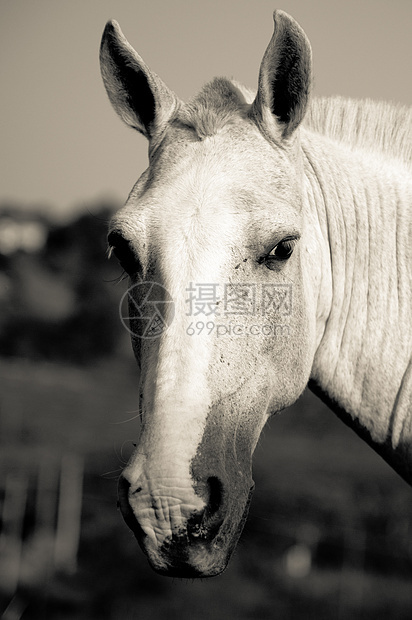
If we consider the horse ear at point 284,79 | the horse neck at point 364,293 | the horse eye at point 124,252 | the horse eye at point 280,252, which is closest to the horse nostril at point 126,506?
the horse eye at point 124,252

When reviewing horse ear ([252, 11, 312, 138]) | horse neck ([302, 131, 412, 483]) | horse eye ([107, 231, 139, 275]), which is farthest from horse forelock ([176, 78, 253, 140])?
horse eye ([107, 231, 139, 275])

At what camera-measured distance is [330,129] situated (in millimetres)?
4461

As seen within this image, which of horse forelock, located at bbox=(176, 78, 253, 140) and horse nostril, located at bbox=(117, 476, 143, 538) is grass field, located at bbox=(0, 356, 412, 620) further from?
horse nostril, located at bbox=(117, 476, 143, 538)

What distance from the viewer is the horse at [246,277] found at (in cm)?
300

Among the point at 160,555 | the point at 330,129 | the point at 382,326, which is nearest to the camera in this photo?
the point at 160,555

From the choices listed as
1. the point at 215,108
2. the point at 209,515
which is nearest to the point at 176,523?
the point at 209,515

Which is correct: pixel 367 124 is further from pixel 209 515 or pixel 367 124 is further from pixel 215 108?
pixel 209 515

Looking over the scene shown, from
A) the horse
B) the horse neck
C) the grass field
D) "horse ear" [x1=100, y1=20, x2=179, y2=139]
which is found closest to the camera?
the horse

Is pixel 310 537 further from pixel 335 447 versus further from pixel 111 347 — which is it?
pixel 111 347

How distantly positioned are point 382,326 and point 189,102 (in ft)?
6.21

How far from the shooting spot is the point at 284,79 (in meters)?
3.88

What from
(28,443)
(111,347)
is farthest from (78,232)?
(28,443)

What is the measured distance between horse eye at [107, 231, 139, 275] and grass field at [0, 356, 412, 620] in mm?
6562

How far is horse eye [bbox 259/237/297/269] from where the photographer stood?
3.57 m
